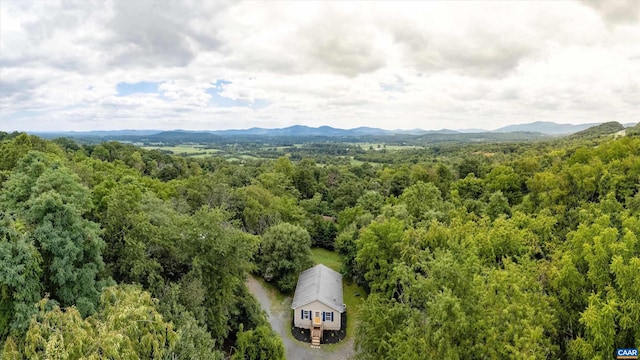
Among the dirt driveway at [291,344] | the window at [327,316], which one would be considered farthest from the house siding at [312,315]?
the dirt driveway at [291,344]

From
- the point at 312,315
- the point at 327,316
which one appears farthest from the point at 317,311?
the point at 327,316

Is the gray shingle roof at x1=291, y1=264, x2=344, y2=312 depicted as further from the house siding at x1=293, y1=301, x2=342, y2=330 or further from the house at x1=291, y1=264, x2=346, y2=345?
the house siding at x1=293, y1=301, x2=342, y2=330

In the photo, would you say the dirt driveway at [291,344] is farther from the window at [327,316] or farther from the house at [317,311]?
the window at [327,316]

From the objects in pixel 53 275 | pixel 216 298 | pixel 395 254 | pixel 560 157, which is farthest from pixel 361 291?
pixel 560 157

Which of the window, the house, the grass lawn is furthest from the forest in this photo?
the window

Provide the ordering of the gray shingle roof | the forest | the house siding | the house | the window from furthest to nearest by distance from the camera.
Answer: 1. the gray shingle roof
2. the window
3. the house siding
4. the house
5. the forest

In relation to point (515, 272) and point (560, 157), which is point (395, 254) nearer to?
point (515, 272)
